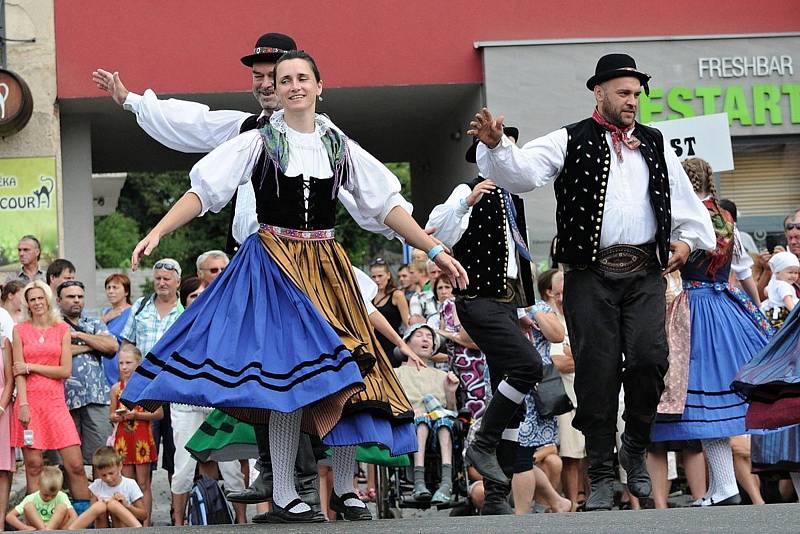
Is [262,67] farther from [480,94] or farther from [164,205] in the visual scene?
[164,205]

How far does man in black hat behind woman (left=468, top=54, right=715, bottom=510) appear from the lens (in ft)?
19.5

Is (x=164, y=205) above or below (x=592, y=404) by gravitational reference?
above

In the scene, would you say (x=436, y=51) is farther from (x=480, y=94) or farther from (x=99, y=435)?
(x=99, y=435)

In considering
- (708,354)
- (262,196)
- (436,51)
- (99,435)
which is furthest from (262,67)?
(436,51)

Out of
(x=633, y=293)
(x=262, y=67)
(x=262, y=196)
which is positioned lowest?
(x=633, y=293)

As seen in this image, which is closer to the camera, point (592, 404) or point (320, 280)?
point (320, 280)

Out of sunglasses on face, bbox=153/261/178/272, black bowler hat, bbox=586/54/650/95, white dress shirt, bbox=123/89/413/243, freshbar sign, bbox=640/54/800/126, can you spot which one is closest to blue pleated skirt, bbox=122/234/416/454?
white dress shirt, bbox=123/89/413/243

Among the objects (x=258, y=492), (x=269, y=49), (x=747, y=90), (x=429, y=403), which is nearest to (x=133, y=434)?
(x=429, y=403)

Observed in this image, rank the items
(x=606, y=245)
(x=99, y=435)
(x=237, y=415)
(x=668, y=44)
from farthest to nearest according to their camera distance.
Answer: (x=668, y=44) → (x=99, y=435) → (x=606, y=245) → (x=237, y=415)

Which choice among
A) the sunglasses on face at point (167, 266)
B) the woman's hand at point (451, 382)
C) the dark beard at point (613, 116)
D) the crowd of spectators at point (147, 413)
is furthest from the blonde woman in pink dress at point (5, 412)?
the dark beard at point (613, 116)

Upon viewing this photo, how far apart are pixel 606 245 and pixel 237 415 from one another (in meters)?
1.83

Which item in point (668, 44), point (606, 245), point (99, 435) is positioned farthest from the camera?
Answer: point (668, 44)

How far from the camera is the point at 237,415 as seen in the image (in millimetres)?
5145

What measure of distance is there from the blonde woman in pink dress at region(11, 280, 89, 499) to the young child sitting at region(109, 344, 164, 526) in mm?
309
